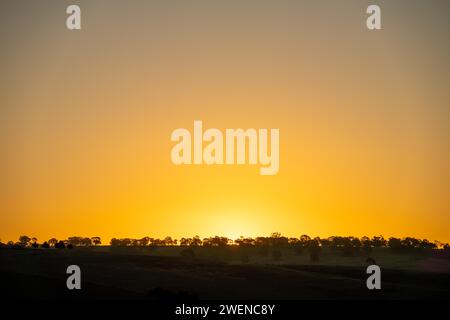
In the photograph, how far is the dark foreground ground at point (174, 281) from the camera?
10350cm

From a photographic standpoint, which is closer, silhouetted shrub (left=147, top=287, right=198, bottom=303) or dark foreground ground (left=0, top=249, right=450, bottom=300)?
silhouetted shrub (left=147, top=287, right=198, bottom=303)

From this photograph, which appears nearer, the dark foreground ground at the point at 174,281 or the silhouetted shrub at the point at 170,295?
the silhouetted shrub at the point at 170,295

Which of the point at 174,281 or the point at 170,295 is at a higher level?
the point at 174,281

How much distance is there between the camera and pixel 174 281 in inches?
4638

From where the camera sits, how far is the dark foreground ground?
104 m

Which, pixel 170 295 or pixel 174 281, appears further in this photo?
pixel 174 281
